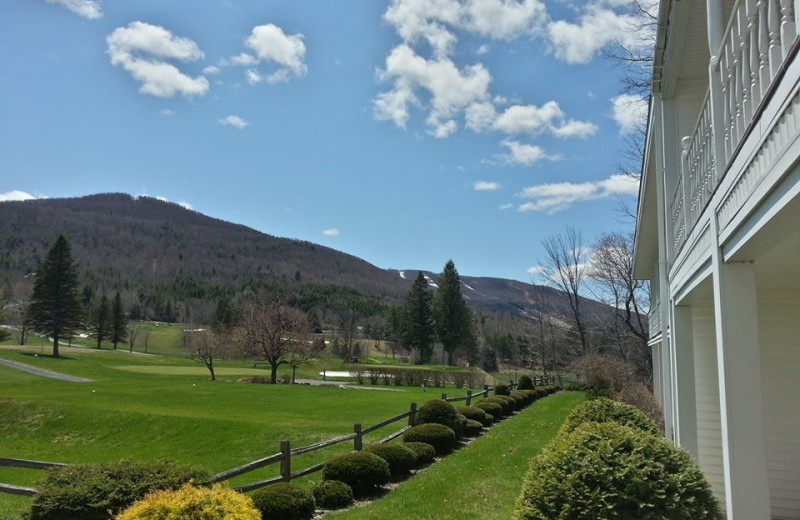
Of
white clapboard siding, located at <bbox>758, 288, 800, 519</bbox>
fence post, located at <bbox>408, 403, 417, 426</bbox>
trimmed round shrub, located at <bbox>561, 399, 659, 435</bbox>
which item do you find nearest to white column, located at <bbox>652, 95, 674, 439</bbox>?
trimmed round shrub, located at <bbox>561, 399, 659, 435</bbox>

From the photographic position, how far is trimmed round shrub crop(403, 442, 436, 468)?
15234 millimetres

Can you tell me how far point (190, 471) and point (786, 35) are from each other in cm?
731

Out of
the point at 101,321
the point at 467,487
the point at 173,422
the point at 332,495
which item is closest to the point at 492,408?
the point at 173,422

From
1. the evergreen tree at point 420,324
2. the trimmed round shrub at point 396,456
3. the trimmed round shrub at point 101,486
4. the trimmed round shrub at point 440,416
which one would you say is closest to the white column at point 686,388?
the trimmed round shrub at point 101,486

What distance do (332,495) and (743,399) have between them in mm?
8925

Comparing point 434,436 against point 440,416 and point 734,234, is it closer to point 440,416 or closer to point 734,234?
point 440,416

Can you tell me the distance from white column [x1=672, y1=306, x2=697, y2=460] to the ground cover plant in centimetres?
1012

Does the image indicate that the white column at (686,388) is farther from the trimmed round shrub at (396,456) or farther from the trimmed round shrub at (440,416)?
the trimmed round shrub at (440,416)

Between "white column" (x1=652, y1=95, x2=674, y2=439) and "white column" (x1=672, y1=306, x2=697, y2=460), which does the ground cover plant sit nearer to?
"white column" (x1=652, y1=95, x2=674, y2=439)

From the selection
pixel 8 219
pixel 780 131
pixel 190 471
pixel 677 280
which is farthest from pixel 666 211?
pixel 8 219

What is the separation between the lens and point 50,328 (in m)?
65.7

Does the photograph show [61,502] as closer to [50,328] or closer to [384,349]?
[50,328]

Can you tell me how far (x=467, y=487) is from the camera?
11.3 meters

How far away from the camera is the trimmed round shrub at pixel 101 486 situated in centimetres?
655
